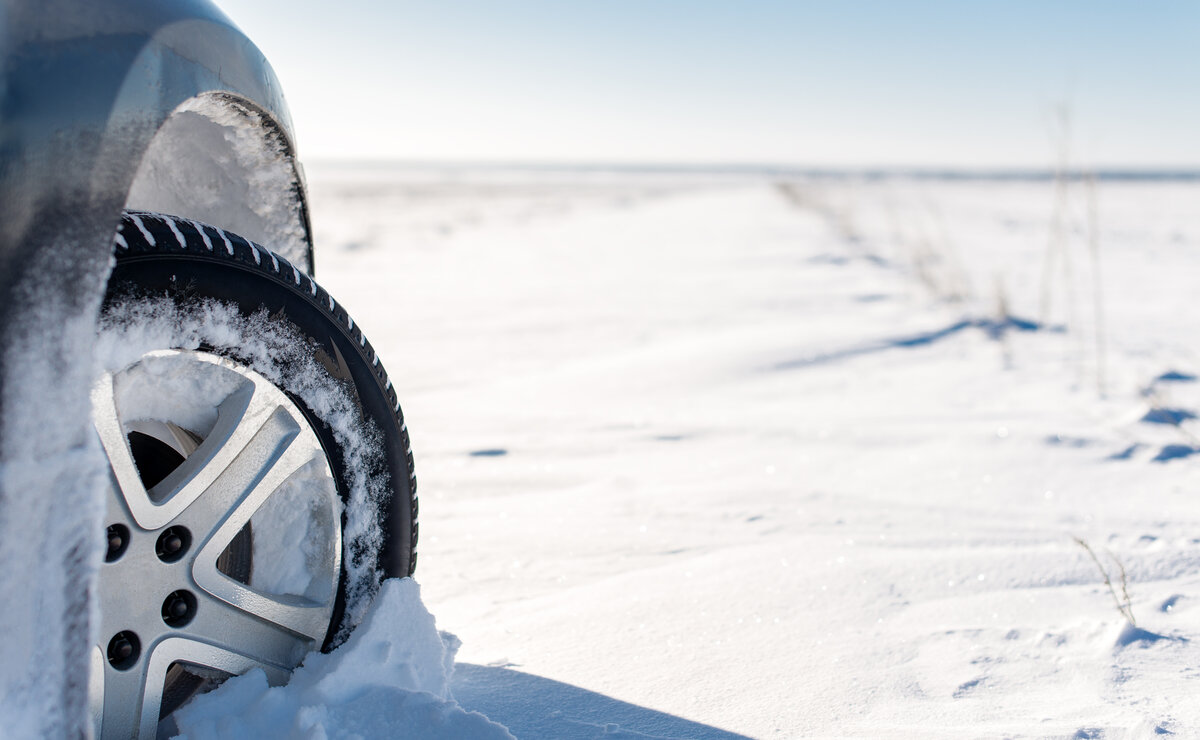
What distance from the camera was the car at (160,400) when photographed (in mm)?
787

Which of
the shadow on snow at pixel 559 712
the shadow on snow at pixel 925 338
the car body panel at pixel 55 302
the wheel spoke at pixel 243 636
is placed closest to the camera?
the car body panel at pixel 55 302

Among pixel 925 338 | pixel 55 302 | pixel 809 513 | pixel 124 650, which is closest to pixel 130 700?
pixel 124 650

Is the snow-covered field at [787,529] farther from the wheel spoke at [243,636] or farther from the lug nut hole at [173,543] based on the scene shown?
the lug nut hole at [173,543]

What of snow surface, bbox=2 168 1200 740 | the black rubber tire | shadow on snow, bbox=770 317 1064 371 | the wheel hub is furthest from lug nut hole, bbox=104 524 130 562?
shadow on snow, bbox=770 317 1064 371

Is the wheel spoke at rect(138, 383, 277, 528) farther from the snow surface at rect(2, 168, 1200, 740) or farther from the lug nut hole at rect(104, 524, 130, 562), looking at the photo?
the snow surface at rect(2, 168, 1200, 740)

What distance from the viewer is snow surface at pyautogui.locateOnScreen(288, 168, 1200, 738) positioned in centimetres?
130

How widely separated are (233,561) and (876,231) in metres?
12.0

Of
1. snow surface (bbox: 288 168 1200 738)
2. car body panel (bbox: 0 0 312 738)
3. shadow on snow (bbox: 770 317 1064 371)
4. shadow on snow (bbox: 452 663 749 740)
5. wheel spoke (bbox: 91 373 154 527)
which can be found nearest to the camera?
car body panel (bbox: 0 0 312 738)

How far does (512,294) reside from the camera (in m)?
6.16

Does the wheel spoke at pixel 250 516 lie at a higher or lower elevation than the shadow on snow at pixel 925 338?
higher

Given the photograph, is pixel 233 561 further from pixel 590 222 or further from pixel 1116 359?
pixel 590 222

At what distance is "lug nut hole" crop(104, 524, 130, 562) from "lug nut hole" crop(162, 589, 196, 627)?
90 millimetres

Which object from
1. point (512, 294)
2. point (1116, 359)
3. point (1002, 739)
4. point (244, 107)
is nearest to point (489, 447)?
point (244, 107)

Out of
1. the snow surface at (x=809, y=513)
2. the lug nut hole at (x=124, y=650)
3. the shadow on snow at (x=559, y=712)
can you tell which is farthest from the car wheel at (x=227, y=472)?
the snow surface at (x=809, y=513)
